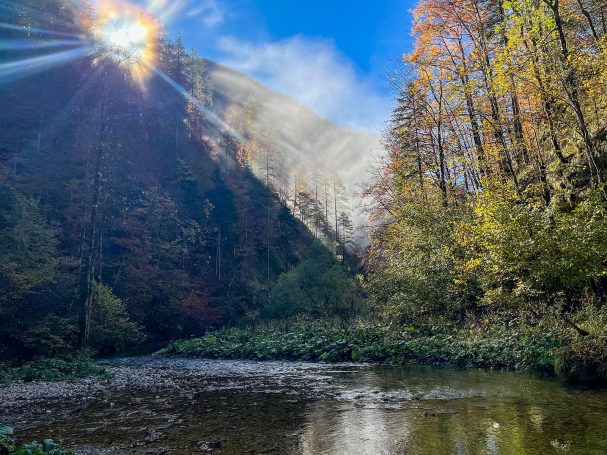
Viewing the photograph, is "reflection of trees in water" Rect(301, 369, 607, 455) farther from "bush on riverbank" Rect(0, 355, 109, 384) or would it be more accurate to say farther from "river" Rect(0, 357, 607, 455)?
"bush on riverbank" Rect(0, 355, 109, 384)

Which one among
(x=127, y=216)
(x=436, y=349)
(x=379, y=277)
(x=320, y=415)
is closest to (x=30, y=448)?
(x=320, y=415)

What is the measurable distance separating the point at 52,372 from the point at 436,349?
12.8 meters

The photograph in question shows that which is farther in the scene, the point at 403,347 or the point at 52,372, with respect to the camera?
the point at 403,347

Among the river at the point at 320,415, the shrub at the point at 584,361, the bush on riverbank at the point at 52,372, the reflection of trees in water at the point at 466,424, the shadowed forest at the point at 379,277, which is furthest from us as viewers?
the bush on riverbank at the point at 52,372

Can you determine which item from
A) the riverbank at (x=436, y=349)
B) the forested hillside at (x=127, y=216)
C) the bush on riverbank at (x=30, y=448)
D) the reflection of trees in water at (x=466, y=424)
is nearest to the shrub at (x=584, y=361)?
the riverbank at (x=436, y=349)

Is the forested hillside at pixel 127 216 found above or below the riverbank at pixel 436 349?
above

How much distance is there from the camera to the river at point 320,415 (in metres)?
5.67

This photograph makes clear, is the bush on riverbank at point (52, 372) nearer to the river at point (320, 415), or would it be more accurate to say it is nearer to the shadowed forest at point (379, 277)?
the shadowed forest at point (379, 277)

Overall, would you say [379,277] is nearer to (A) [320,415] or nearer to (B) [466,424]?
(A) [320,415]

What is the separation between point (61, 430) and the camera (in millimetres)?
6680

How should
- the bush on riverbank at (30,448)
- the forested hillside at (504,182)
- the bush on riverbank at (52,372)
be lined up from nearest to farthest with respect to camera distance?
the bush on riverbank at (30,448) < the forested hillside at (504,182) < the bush on riverbank at (52,372)

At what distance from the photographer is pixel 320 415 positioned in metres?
7.69

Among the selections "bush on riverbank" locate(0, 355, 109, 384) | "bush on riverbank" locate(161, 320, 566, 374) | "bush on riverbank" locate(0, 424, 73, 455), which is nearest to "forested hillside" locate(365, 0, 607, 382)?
"bush on riverbank" locate(161, 320, 566, 374)

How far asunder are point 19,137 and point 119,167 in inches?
413
